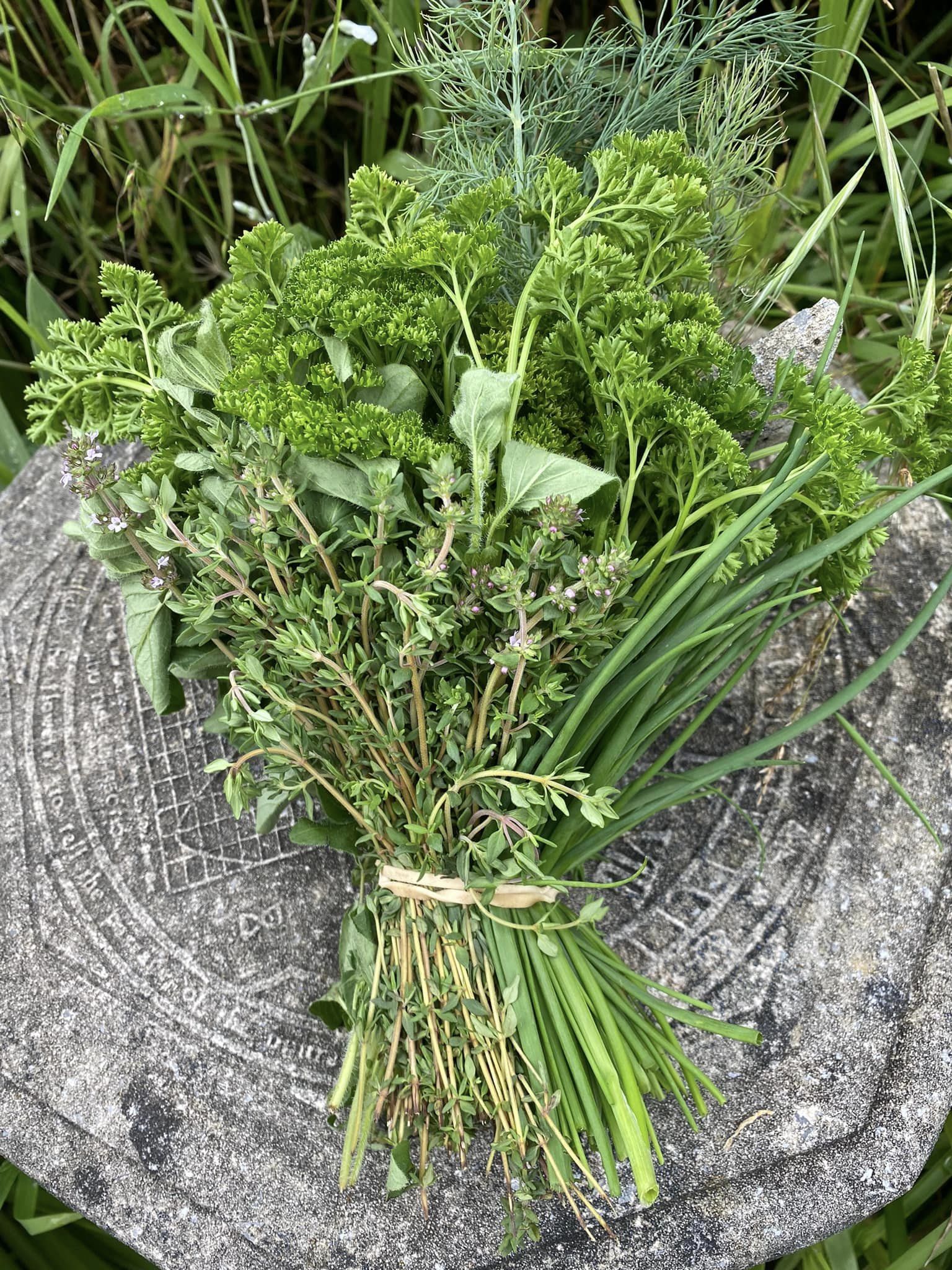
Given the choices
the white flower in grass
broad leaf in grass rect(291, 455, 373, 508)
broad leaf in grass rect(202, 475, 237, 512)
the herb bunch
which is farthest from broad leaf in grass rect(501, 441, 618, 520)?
the white flower in grass

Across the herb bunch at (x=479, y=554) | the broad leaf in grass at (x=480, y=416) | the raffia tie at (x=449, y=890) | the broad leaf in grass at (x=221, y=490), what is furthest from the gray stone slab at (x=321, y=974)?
the broad leaf in grass at (x=480, y=416)

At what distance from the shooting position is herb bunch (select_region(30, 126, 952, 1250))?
727mm

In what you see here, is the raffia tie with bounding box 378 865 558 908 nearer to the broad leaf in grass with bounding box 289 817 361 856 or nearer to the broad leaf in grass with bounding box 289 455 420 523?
the broad leaf in grass with bounding box 289 817 361 856

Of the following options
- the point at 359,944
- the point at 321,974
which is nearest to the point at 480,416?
the point at 359,944

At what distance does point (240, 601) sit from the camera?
0.78 m

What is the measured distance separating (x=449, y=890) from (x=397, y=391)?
42 centimetres

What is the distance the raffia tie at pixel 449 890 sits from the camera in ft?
2.77

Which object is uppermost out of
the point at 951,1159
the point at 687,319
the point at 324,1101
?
the point at 687,319

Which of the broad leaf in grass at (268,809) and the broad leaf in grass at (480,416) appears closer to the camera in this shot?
the broad leaf in grass at (480,416)

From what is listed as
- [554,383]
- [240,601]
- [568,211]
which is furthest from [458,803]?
[568,211]

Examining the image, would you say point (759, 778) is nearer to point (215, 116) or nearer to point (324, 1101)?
point (324, 1101)

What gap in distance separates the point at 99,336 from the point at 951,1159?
4.19ft

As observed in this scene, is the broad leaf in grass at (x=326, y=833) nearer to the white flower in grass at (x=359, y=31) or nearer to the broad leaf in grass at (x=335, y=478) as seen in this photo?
the broad leaf in grass at (x=335, y=478)

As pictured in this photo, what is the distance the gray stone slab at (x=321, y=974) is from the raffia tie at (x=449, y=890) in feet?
0.67
